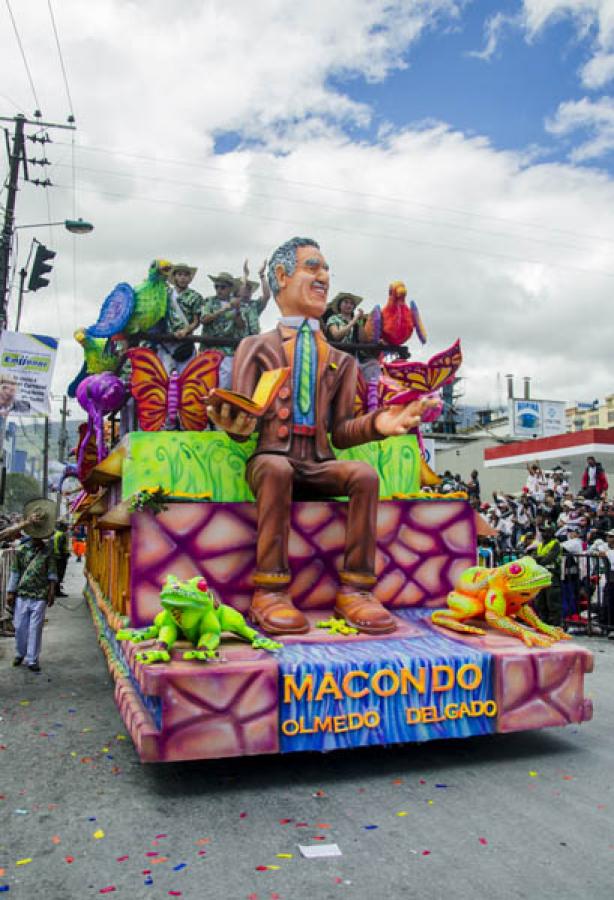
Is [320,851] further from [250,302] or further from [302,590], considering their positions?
[250,302]

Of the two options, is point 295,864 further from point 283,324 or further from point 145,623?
point 283,324

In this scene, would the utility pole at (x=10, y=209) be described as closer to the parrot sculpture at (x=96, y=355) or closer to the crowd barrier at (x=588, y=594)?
the parrot sculpture at (x=96, y=355)

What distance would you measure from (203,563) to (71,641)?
542 cm

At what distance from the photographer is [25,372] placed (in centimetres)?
1230

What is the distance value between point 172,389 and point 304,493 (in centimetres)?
158

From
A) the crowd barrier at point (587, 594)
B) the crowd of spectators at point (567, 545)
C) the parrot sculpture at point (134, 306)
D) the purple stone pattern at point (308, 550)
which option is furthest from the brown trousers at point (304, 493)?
the crowd barrier at point (587, 594)

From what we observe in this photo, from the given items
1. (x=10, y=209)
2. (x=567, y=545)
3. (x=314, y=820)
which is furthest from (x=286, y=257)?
(x=10, y=209)

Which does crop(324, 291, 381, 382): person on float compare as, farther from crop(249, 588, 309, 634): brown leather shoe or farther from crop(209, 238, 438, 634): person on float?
crop(249, 588, 309, 634): brown leather shoe

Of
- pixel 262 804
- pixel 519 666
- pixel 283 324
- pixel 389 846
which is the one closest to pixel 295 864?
pixel 389 846

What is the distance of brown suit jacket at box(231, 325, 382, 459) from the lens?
525 cm

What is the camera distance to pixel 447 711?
169 inches

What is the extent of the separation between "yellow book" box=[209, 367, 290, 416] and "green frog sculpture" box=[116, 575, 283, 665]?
1177 millimetres

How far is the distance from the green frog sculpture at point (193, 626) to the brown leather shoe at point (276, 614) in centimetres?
19

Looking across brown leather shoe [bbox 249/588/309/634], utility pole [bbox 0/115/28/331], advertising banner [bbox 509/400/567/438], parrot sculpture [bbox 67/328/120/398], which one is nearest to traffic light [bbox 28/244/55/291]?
utility pole [bbox 0/115/28/331]
